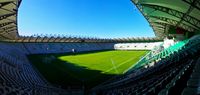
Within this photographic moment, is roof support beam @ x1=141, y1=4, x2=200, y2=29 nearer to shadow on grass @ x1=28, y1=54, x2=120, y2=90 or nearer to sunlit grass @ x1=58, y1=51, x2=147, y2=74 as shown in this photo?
shadow on grass @ x1=28, y1=54, x2=120, y2=90

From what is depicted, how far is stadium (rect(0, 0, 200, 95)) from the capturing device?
1097 cm

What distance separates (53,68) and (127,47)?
135 feet

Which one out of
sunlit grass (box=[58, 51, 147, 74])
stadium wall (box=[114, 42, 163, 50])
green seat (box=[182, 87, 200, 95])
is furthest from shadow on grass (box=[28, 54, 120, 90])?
stadium wall (box=[114, 42, 163, 50])

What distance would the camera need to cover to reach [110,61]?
50625 mm

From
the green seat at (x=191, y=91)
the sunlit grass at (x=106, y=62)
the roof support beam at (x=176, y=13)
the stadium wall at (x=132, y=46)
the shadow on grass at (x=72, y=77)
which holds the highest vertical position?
the roof support beam at (x=176, y=13)

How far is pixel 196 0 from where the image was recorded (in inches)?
711

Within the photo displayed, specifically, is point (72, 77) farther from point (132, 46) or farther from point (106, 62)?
point (132, 46)

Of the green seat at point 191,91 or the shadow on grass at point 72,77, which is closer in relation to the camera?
the green seat at point 191,91

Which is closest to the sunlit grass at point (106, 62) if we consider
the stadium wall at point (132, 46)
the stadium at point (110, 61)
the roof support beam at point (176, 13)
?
the stadium at point (110, 61)

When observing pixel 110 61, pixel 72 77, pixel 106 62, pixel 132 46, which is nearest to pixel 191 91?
pixel 72 77

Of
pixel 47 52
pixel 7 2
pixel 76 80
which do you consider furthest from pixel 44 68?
pixel 7 2

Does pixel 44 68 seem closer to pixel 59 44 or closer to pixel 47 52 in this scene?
pixel 47 52

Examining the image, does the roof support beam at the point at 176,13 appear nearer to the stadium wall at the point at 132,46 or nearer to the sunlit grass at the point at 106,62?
the sunlit grass at the point at 106,62

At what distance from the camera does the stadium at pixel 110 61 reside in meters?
11.0
